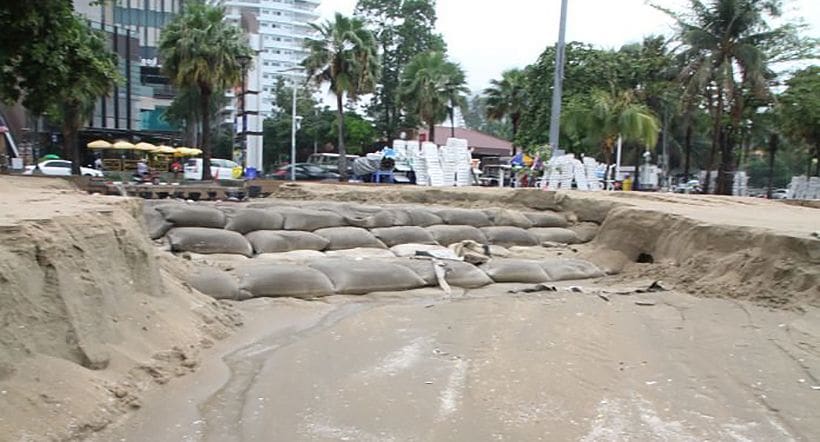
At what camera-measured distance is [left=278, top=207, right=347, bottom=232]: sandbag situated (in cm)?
1011

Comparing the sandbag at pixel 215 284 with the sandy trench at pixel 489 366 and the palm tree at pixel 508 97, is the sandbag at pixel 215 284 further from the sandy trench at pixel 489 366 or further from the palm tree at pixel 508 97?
the palm tree at pixel 508 97

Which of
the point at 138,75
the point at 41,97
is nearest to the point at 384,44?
the point at 138,75

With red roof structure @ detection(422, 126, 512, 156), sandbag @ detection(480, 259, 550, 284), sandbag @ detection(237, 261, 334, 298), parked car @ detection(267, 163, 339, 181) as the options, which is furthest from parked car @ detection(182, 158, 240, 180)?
sandbag @ detection(237, 261, 334, 298)

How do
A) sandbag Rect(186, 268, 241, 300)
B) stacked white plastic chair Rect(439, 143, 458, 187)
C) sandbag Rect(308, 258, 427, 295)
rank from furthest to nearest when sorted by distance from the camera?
1. stacked white plastic chair Rect(439, 143, 458, 187)
2. sandbag Rect(308, 258, 427, 295)
3. sandbag Rect(186, 268, 241, 300)

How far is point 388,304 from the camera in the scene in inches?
286

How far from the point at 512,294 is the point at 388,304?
1.56 m

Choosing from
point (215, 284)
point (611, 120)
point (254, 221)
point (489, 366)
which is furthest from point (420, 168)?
point (489, 366)

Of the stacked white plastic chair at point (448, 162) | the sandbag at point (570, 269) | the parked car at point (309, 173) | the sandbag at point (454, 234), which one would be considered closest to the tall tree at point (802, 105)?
the stacked white plastic chair at point (448, 162)

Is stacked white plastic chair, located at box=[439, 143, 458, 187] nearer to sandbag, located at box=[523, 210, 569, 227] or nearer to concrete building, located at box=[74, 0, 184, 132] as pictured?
sandbag, located at box=[523, 210, 569, 227]

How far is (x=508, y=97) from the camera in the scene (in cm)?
3378

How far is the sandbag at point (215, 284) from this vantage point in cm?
656

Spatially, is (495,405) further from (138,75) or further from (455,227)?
(138,75)

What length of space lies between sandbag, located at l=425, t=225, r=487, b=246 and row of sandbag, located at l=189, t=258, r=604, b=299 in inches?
66.3

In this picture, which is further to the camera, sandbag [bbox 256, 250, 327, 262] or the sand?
sandbag [bbox 256, 250, 327, 262]
